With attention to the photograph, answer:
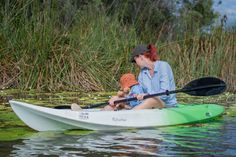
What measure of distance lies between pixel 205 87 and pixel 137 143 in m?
2.12

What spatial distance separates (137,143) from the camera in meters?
5.82

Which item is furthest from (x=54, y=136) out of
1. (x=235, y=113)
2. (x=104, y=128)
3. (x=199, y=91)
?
(x=235, y=113)

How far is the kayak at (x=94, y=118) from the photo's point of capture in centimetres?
637

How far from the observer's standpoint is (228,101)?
33.9 ft

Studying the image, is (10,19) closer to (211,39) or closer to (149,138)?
(211,39)

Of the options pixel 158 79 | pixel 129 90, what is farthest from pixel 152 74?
pixel 129 90

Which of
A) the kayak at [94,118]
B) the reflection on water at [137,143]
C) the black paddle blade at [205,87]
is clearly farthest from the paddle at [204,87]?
the reflection on water at [137,143]

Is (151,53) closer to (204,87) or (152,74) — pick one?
(152,74)

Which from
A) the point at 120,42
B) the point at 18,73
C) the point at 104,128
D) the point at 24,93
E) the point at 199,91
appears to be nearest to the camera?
the point at 104,128

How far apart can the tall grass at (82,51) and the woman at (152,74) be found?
3701mm

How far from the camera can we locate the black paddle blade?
7648mm

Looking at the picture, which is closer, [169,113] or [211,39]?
[169,113]

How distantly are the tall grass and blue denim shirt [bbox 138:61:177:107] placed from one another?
12.1ft

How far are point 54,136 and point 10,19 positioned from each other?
198 inches
